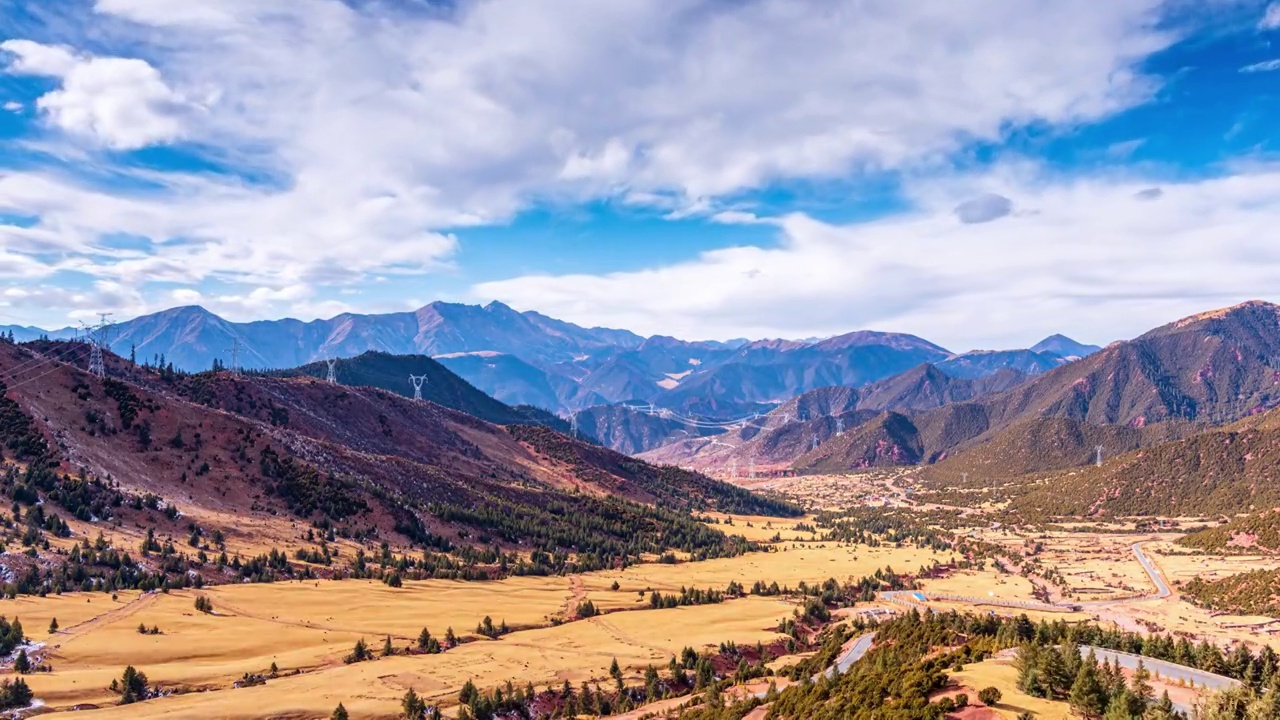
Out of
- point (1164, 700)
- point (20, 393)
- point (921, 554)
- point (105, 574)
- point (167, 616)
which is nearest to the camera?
point (1164, 700)

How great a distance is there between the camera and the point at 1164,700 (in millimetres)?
38281

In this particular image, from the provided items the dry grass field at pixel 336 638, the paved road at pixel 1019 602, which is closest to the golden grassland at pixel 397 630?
the dry grass field at pixel 336 638

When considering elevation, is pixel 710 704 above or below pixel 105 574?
below

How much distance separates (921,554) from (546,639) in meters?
114

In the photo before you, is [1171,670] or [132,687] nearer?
[1171,670]

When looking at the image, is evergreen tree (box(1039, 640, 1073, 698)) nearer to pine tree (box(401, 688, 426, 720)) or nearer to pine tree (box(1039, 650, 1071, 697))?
pine tree (box(1039, 650, 1071, 697))

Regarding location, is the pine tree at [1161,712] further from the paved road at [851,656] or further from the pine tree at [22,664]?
the pine tree at [22,664]

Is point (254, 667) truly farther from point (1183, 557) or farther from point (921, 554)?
point (1183, 557)

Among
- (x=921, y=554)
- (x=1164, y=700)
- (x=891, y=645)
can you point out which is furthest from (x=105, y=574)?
(x=921, y=554)

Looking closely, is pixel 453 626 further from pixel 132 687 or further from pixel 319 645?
pixel 132 687

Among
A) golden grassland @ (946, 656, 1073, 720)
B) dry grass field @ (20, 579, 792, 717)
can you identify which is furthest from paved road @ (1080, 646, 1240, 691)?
dry grass field @ (20, 579, 792, 717)

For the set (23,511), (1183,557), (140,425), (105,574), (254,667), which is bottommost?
(1183,557)

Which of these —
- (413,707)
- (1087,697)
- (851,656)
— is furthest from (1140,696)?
(413,707)

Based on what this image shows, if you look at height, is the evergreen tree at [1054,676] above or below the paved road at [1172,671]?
above
